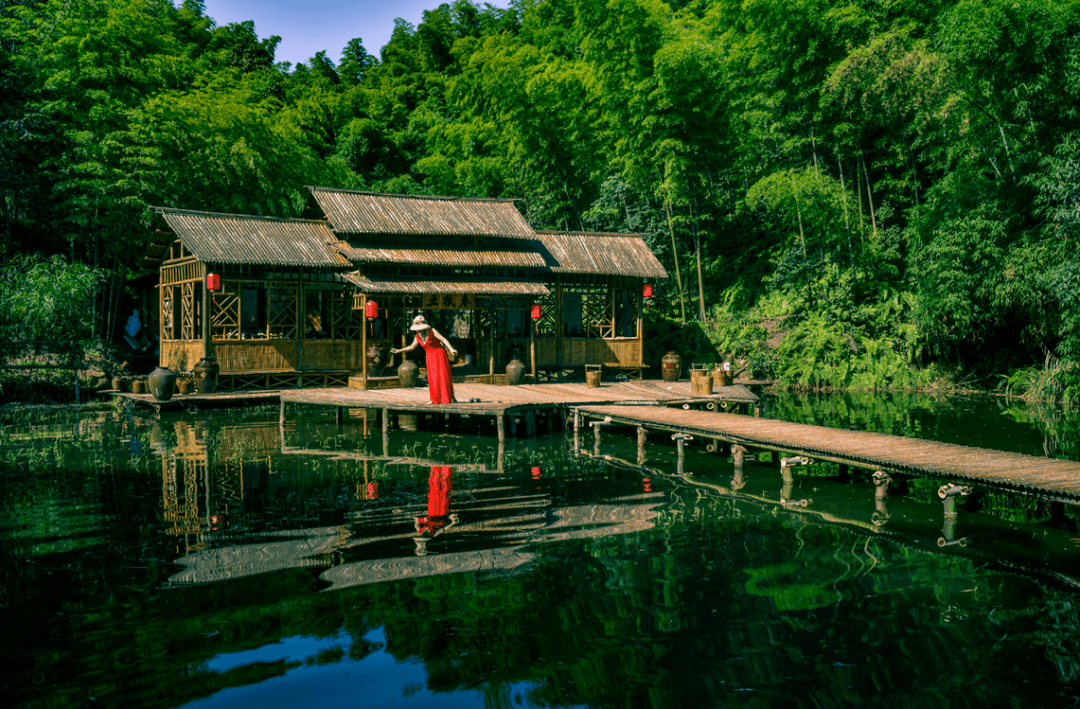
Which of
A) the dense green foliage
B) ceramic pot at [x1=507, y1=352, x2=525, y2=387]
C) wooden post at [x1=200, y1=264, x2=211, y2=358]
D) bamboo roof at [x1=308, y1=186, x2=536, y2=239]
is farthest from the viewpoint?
bamboo roof at [x1=308, y1=186, x2=536, y2=239]

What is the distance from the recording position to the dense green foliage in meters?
17.6

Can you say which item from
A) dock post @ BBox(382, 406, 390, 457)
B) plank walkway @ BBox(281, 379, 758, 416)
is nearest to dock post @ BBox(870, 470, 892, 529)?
plank walkway @ BBox(281, 379, 758, 416)

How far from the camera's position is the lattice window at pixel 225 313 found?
61.4 ft

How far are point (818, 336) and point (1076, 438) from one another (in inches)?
434

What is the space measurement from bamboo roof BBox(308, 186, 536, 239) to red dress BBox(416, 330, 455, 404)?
634cm

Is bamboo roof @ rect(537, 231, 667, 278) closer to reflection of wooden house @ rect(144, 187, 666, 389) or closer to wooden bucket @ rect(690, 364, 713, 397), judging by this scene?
reflection of wooden house @ rect(144, 187, 666, 389)

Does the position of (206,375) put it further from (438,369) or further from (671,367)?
(671,367)

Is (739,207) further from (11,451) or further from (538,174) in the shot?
(11,451)

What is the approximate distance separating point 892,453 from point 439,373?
7474 millimetres

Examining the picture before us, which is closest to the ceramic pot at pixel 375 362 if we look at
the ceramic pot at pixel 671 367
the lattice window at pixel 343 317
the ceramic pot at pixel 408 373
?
the ceramic pot at pixel 408 373

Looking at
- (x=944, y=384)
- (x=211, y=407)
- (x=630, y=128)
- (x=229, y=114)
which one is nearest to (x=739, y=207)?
(x=630, y=128)

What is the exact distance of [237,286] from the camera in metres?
18.6

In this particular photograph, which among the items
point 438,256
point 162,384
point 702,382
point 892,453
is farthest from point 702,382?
point 162,384

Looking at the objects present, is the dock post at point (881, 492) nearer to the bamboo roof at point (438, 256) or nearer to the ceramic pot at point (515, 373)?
the ceramic pot at point (515, 373)
